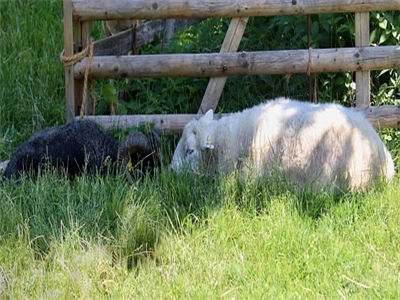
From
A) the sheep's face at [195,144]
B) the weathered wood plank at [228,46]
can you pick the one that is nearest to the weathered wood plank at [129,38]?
the weathered wood plank at [228,46]

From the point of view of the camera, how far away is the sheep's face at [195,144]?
20.8 ft

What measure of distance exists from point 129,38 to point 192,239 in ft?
13.1

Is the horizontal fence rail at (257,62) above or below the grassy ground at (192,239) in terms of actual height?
above

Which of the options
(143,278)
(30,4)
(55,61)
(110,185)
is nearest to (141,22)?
(55,61)

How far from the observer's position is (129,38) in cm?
848

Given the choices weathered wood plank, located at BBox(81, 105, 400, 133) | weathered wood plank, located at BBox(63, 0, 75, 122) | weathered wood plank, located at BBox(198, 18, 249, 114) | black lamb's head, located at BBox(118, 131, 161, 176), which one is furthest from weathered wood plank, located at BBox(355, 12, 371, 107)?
weathered wood plank, located at BBox(63, 0, 75, 122)

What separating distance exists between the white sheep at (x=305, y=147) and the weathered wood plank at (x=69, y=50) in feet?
5.41

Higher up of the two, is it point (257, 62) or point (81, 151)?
point (257, 62)

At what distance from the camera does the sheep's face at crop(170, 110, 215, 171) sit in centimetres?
634

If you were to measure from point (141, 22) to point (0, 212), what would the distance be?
4130mm

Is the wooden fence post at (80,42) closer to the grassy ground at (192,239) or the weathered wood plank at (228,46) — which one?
the weathered wood plank at (228,46)

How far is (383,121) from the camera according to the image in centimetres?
711

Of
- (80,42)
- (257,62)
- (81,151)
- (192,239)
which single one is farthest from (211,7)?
(192,239)

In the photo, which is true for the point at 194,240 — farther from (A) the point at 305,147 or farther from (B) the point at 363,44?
(B) the point at 363,44
